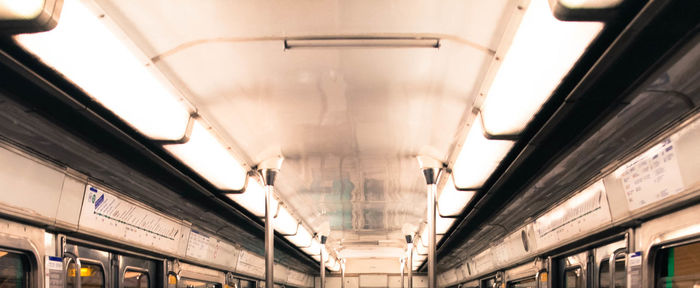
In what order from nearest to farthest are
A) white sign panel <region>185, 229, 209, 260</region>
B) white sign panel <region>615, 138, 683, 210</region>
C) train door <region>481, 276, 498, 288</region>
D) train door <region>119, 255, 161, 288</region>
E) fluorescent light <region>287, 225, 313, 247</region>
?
white sign panel <region>615, 138, 683, 210</region> → train door <region>119, 255, 161, 288</region> → white sign panel <region>185, 229, 209, 260</region> → train door <region>481, 276, 498, 288</region> → fluorescent light <region>287, 225, 313, 247</region>

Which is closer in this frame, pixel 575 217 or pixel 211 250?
pixel 575 217

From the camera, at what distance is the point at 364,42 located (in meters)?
3.51

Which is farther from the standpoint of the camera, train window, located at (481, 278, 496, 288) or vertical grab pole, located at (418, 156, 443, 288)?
train window, located at (481, 278, 496, 288)

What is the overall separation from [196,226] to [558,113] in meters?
5.41

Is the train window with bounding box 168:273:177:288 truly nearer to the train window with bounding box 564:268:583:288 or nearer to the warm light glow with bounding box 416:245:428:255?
the train window with bounding box 564:268:583:288

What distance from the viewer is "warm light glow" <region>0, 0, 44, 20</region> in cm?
217

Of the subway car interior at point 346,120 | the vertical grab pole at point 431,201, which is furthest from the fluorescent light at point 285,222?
the vertical grab pole at point 431,201

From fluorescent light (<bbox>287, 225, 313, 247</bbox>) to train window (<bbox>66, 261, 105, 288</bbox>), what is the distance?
6.07m

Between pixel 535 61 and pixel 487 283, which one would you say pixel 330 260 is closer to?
pixel 487 283

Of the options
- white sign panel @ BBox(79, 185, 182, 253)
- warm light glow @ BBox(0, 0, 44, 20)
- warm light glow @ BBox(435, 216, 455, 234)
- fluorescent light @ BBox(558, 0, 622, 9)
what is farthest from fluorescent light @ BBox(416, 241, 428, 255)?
warm light glow @ BBox(0, 0, 44, 20)

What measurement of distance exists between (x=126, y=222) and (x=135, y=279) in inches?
36.6

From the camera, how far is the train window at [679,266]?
11.1 feet

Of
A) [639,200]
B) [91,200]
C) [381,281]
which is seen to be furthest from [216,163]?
[381,281]

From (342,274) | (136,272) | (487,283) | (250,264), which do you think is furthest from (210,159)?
(342,274)
